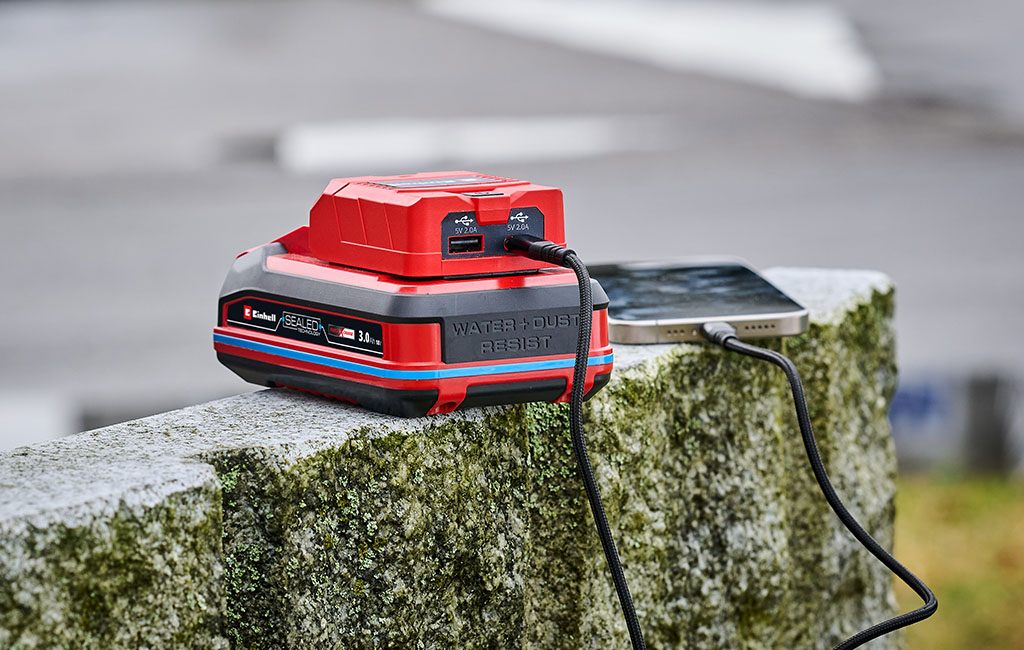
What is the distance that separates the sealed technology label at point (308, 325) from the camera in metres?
1.32

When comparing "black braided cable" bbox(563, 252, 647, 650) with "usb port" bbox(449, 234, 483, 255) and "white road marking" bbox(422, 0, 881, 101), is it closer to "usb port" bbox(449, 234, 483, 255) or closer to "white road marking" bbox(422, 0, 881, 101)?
"usb port" bbox(449, 234, 483, 255)

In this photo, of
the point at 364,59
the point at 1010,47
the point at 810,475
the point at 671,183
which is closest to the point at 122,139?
the point at 364,59

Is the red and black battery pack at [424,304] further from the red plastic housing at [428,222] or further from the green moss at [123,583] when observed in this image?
the green moss at [123,583]

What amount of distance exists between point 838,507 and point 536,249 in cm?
49

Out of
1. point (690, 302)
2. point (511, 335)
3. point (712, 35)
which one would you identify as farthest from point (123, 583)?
point (712, 35)

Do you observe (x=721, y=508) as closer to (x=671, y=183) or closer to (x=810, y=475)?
(x=810, y=475)

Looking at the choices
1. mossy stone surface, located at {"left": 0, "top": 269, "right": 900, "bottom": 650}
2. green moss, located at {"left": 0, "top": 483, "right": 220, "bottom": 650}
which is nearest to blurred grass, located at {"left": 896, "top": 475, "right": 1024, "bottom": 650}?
mossy stone surface, located at {"left": 0, "top": 269, "right": 900, "bottom": 650}

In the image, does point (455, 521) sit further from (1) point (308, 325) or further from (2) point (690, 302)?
(2) point (690, 302)

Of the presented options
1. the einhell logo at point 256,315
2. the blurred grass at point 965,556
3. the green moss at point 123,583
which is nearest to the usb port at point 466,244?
the einhell logo at point 256,315

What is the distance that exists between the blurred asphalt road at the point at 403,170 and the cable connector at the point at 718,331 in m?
2.79

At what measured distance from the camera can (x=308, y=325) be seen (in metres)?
1.38

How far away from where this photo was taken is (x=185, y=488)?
1106mm

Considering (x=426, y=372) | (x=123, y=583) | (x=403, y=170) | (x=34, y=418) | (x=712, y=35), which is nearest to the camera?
(x=123, y=583)

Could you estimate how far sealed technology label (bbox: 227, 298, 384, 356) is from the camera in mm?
1319
